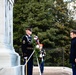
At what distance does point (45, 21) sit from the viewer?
32.8 meters

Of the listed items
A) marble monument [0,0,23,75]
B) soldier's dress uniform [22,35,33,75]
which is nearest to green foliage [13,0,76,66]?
soldier's dress uniform [22,35,33,75]

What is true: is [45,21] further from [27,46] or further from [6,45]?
[6,45]

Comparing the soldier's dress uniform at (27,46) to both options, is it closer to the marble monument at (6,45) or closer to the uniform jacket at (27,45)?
the uniform jacket at (27,45)

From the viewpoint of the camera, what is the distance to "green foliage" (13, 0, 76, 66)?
32.1 m

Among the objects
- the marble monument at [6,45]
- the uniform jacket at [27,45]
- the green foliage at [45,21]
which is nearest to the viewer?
the marble monument at [6,45]

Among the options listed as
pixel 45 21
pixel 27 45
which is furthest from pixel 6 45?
pixel 45 21

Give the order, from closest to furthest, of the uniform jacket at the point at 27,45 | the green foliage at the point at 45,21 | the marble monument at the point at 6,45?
the marble monument at the point at 6,45, the uniform jacket at the point at 27,45, the green foliage at the point at 45,21

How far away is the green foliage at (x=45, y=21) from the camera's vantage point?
105ft

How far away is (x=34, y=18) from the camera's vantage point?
1275 inches

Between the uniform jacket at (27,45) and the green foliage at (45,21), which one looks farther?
the green foliage at (45,21)

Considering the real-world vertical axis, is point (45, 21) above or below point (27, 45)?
above

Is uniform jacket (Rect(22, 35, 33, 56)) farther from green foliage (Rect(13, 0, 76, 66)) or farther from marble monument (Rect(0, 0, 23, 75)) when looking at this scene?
green foliage (Rect(13, 0, 76, 66))

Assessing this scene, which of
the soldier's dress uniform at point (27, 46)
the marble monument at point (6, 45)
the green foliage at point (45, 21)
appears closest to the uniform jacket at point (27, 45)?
the soldier's dress uniform at point (27, 46)

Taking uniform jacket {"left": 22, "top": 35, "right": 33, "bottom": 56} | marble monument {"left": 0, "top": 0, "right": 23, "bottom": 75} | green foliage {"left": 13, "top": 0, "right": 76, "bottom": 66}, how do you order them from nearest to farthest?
1. marble monument {"left": 0, "top": 0, "right": 23, "bottom": 75}
2. uniform jacket {"left": 22, "top": 35, "right": 33, "bottom": 56}
3. green foliage {"left": 13, "top": 0, "right": 76, "bottom": 66}
